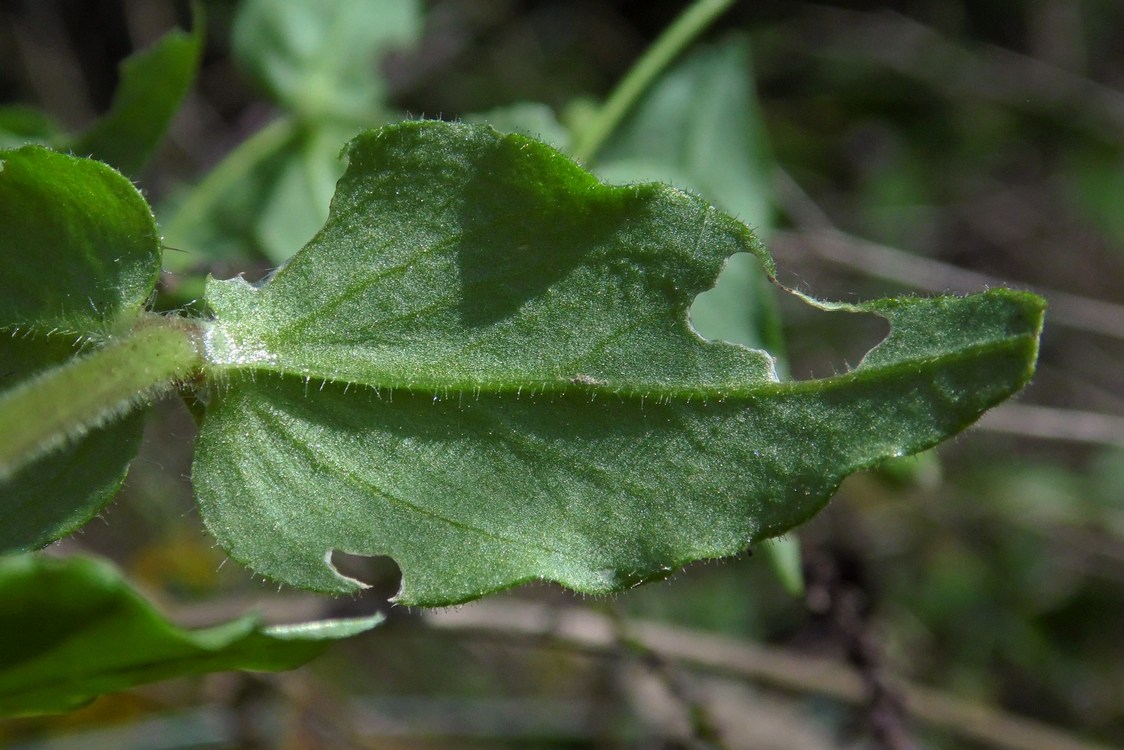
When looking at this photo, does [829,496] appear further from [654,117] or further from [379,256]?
[654,117]

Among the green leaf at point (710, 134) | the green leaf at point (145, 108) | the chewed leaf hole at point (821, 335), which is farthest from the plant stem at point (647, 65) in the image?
→ the chewed leaf hole at point (821, 335)

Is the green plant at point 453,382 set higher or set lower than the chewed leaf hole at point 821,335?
lower

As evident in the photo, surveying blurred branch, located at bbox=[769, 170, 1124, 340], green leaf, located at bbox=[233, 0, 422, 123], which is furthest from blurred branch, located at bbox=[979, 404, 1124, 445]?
green leaf, located at bbox=[233, 0, 422, 123]

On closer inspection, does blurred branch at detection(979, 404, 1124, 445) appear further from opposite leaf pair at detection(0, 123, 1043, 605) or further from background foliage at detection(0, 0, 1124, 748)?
opposite leaf pair at detection(0, 123, 1043, 605)

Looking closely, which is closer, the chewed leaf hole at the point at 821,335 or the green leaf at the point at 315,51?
the green leaf at the point at 315,51

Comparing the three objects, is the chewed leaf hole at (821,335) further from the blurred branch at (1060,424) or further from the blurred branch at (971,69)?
the blurred branch at (971,69)

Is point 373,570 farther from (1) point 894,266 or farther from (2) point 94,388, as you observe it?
(2) point 94,388
